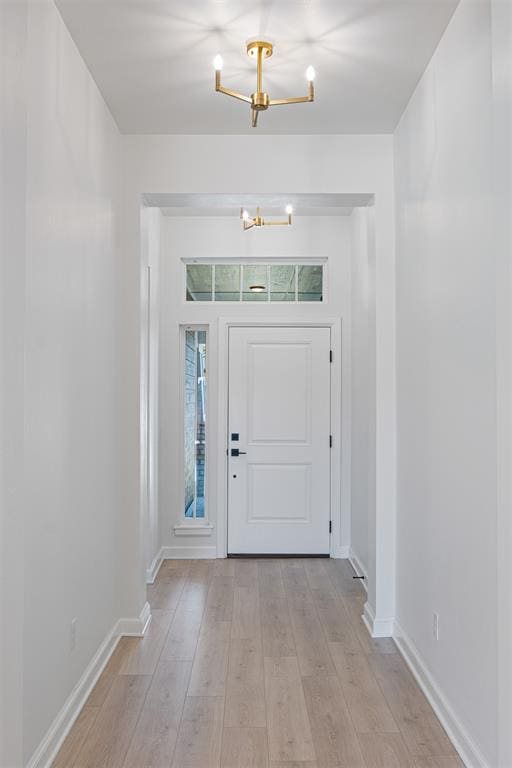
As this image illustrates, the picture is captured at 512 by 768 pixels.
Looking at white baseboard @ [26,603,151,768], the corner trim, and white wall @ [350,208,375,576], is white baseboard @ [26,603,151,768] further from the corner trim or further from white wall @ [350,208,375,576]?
white wall @ [350,208,375,576]

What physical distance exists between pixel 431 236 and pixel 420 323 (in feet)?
1.40

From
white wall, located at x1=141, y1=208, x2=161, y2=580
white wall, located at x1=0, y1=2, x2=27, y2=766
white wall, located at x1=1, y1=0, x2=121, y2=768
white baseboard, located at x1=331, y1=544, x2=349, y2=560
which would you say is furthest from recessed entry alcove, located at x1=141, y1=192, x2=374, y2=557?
white wall, located at x1=0, y1=2, x2=27, y2=766

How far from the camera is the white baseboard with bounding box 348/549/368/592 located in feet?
14.6

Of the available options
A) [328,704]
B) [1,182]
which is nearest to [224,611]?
[328,704]

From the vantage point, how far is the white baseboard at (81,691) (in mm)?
2223

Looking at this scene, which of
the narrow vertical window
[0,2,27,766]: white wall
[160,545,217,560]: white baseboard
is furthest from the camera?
the narrow vertical window

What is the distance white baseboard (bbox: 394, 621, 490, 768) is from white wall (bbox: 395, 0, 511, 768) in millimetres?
13

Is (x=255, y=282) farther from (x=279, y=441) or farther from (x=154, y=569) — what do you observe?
(x=154, y=569)

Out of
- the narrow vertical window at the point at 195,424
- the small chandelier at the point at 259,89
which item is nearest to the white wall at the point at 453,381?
the small chandelier at the point at 259,89

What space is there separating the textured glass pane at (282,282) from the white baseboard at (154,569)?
2.31 metres

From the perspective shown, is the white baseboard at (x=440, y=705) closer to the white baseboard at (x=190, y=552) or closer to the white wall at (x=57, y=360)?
the white wall at (x=57, y=360)

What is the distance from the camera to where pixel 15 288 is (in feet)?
6.34

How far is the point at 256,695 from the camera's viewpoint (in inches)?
110

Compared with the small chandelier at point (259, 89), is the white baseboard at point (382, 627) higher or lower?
lower
